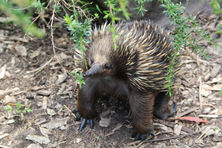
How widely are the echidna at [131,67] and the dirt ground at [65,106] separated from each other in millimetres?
233

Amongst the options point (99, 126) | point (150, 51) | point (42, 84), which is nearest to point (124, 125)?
point (99, 126)

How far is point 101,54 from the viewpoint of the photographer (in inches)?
105

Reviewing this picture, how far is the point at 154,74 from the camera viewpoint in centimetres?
295

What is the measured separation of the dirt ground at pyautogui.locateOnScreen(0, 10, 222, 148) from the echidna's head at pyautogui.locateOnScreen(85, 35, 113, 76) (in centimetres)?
A: 33

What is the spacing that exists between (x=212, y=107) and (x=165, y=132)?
833 mm

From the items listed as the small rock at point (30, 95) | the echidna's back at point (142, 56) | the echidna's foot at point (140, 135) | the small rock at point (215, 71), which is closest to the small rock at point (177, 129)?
the echidna's foot at point (140, 135)

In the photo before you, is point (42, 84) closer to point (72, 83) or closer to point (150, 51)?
point (72, 83)

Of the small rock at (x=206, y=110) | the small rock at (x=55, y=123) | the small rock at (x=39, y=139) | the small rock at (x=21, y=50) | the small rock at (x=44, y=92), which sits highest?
the small rock at (x=21, y=50)

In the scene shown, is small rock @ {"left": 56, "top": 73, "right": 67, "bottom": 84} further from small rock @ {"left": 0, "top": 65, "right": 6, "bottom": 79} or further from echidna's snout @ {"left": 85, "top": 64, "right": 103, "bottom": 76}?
echidna's snout @ {"left": 85, "top": 64, "right": 103, "bottom": 76}

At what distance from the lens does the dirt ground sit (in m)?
3.18

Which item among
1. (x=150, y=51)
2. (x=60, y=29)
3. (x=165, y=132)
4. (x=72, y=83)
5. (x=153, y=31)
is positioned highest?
(x=60, y=29)

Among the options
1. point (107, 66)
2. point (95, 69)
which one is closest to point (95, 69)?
point (95, 69)

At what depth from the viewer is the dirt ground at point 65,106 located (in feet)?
10.4

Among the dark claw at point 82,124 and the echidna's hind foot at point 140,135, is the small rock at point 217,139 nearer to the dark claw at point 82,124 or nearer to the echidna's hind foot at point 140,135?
the echidna's hind foot at point 140,135
